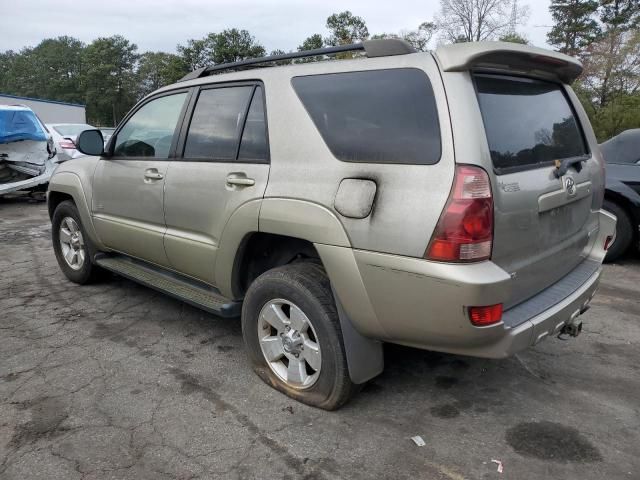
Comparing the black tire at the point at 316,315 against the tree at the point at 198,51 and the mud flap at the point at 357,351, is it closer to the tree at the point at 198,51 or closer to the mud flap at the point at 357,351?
the mud flap at the point at 357,351

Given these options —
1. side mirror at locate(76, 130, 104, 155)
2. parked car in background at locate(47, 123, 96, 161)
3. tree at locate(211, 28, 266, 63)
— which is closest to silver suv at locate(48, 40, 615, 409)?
side mirror at locate(76, 130, 104, 155)

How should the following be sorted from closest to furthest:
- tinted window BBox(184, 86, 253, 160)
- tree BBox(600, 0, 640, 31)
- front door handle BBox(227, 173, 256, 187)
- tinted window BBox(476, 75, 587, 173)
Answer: tinted window BBox(476, 75, 587, 173), front door handle BBox(227, 173, 256, 187), tinted window BBox(184, 86, 253, 160), tree BBox(600, 0, 640, 31)

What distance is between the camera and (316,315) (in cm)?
270

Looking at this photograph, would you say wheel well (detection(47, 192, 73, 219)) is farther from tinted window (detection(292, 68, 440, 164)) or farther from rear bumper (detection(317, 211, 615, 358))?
rear bumper (detection(317, 211, 615, 358))

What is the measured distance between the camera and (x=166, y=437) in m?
2.64

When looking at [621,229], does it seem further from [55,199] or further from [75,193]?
[55,199]

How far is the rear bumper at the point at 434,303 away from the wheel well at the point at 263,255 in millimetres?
431

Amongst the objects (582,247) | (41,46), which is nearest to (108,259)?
(582,247)

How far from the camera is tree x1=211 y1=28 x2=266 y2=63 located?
4541cm

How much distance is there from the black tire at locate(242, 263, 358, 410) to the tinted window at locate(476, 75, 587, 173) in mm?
1101

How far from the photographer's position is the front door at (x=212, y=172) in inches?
121

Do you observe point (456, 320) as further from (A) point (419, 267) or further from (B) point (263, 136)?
(B) point (263, 136)

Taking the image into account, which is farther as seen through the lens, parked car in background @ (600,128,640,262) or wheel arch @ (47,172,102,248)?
parked car in background @ (600,128,640,262)

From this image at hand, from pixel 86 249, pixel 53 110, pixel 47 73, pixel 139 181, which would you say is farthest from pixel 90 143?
pixel 47 73
